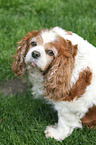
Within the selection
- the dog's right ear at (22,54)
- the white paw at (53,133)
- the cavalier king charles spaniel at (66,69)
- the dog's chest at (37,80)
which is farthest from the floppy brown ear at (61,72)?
the white paw at (53,133)

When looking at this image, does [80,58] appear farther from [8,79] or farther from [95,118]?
[8,79]

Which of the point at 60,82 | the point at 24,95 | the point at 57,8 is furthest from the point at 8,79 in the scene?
the point at 57,8

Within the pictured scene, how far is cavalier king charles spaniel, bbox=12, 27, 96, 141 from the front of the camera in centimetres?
235

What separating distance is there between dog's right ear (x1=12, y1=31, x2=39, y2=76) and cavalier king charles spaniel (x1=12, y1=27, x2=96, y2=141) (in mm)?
15

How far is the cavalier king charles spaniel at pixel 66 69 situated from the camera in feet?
7.72

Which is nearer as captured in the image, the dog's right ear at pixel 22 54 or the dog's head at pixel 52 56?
the dog's head at pixel 52 56

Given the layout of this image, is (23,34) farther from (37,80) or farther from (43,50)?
(43,50)

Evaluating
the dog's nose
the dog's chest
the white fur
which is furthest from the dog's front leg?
the dog's nose

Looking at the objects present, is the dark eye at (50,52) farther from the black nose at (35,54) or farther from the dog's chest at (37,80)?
the dog's chest at (37,80)

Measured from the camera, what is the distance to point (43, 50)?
236 centimetres

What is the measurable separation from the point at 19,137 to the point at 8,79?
1159 millimetres

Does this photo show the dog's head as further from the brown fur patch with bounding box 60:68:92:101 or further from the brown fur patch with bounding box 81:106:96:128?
the brown fur patch with bounding box 81:106:96:128

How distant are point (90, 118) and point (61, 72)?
738mm

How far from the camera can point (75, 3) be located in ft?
16.1
